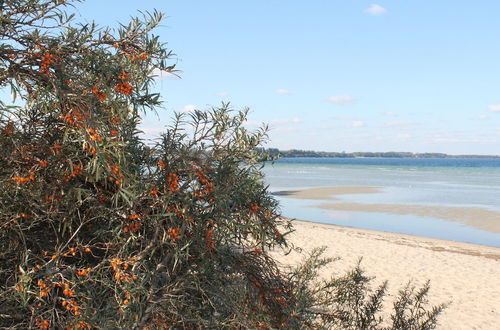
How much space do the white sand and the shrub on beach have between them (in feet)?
24.9

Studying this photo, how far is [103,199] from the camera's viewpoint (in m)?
2.54

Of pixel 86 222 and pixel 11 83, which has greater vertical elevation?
pixel 11 83

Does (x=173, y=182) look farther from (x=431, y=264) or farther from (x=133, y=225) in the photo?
(x=431, y=264)

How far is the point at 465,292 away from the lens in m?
11.5

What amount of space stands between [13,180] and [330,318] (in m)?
3.19

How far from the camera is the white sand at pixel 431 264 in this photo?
1009 cm

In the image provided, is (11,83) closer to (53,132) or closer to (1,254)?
(53,132)

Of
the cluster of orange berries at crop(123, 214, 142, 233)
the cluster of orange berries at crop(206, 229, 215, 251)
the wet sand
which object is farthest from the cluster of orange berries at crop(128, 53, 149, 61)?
the wet sand

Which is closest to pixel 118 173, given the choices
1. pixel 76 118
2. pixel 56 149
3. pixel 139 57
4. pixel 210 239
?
pixel 76 118

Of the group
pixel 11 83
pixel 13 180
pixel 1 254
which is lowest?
pixel 1 254

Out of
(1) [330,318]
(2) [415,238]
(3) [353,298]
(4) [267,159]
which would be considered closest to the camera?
(4) [267,159]

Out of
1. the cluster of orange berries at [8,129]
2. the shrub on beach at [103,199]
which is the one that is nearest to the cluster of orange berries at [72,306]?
the shrub on beach at [103,199]

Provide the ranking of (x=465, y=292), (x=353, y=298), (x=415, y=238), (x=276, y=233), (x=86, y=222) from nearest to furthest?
(x=86, y=222)
(x=276, y=233)
(x=353, y=298)
(x=465, y=292)
(x=415, y=238)

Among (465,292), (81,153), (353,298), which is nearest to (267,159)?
(81,153)
